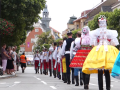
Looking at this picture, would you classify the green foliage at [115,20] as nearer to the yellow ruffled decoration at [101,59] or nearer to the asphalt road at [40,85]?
the asphalt road at [40,85]

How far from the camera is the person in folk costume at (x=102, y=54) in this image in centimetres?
862

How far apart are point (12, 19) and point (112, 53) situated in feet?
55.2

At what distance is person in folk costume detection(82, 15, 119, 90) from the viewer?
8625mm

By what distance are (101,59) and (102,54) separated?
192 mm

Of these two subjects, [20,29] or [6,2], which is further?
[20,29]

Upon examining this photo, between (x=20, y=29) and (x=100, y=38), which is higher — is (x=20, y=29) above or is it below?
above

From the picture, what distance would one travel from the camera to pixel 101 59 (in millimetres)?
8656

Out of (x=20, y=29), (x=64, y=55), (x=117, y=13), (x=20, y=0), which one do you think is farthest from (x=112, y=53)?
(x=117, y=13)

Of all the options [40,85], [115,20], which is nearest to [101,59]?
[40,85]

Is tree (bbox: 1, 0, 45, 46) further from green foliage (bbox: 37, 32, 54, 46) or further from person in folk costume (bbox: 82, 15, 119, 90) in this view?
green foliage (bbox: 37, 32, 54, 46)

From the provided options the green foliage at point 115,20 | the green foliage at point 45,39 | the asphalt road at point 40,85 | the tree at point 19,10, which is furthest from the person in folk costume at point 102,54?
the green foliage at point 45,39

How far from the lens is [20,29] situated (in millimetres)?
26453

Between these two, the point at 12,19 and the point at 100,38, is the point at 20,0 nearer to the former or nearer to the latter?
the point at 12,19

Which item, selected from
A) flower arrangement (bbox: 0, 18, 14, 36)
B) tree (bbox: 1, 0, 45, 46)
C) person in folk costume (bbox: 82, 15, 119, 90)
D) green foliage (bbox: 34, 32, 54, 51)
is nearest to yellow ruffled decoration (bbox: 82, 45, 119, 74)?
person in folk costume (bbox: 82, 15, 119, 90)
